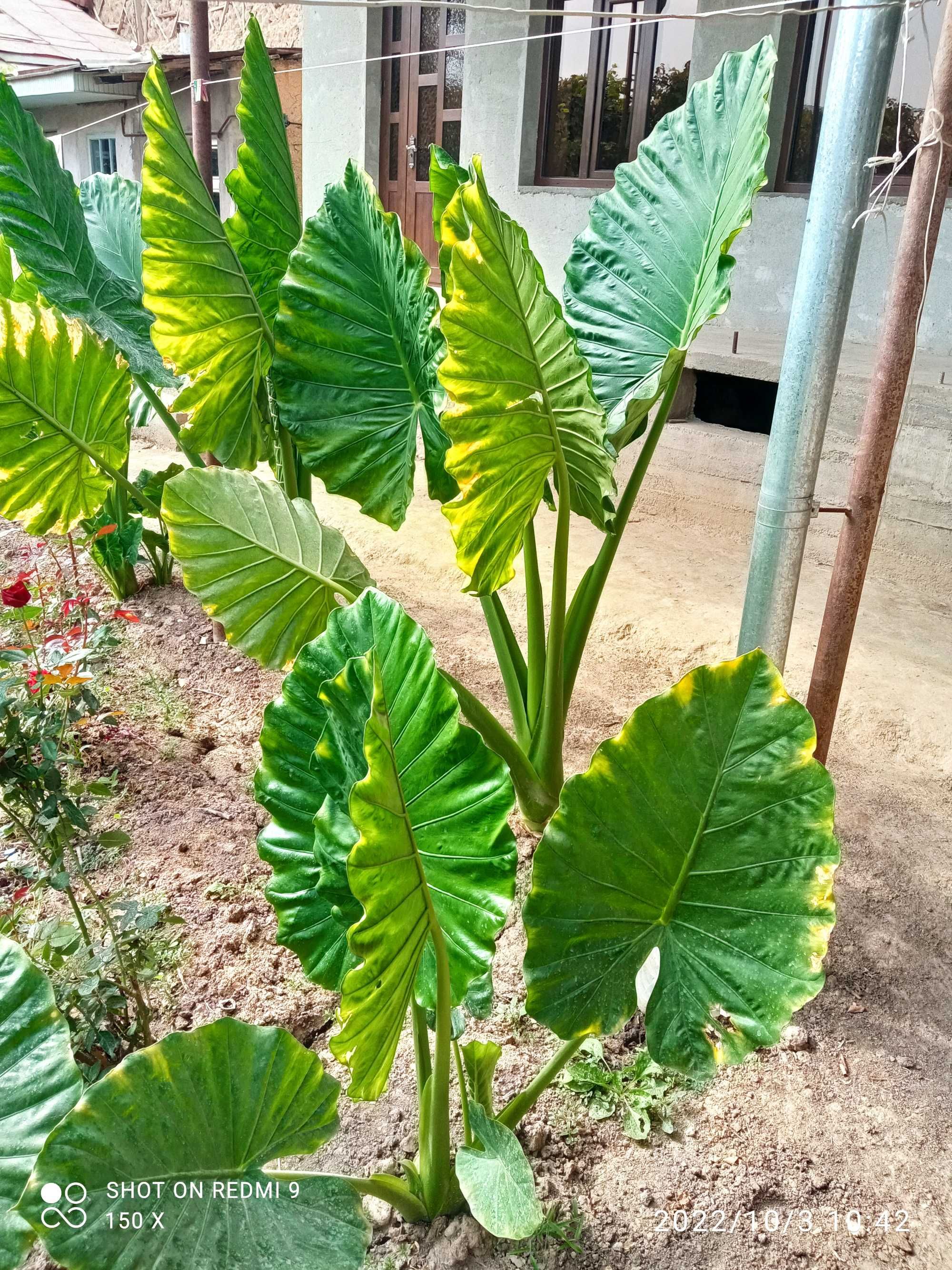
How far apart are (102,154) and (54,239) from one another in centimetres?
833

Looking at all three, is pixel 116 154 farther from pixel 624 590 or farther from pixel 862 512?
pixel 862 512

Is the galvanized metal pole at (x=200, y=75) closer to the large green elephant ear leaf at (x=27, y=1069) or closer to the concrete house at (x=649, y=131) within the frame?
the concrete house at (x=649, y=131)

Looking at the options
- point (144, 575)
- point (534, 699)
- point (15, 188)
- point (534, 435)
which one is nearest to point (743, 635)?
point (534, 699)

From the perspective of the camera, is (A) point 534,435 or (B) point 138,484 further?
(B) point 138,484

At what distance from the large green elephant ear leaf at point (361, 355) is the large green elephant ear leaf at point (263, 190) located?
149mm

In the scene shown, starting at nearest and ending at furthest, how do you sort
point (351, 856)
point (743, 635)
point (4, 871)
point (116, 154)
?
point (351, 856), point (743, 635), point (4, 871), point (116, 154)

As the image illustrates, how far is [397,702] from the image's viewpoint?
3.06 feet

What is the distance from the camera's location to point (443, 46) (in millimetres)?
6062

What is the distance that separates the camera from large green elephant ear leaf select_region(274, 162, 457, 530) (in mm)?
1692

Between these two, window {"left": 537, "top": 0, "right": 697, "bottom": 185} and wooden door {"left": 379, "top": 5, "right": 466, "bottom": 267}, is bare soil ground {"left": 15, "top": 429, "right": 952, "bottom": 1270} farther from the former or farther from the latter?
wooden door {"left": 379, "top": 5, "right": 466, "bottom": 267}

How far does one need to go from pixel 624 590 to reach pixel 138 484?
1.51m

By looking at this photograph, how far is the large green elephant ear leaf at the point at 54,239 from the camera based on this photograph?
6.17ft
